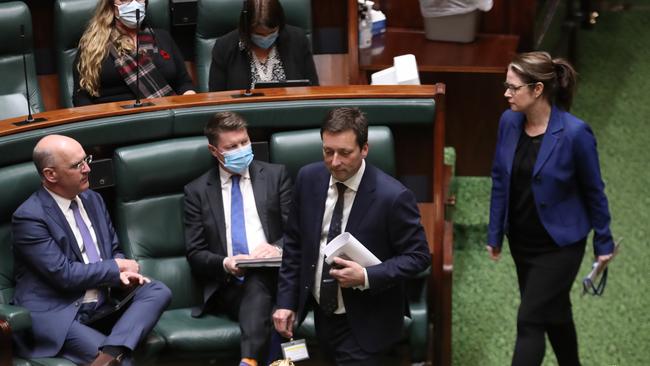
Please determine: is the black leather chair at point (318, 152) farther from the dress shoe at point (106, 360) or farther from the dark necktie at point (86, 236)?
the dress shoe at point (106, 360)

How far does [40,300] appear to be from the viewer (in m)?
2.86

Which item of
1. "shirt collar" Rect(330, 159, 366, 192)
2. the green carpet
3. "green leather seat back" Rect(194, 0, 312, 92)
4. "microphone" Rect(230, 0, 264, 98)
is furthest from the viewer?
"green leather seat back" Rect(194, 0, 312, 92)

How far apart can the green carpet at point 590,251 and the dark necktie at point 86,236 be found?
1.29 meters

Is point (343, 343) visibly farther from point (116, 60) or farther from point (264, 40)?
point (116, 60)

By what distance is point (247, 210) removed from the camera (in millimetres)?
3168

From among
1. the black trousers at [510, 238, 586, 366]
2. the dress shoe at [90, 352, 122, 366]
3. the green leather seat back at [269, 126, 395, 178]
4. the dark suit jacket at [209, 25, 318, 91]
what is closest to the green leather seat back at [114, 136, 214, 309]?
the green leather seat back at [269, 126, 395, 178]

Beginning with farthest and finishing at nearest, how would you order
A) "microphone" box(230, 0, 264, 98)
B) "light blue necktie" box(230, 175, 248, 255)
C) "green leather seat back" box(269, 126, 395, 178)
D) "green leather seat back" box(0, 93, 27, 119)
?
"green leather seat back" box(0, 93, 27, 119) < "microphone" box(230, 0, 264, 98) < "green leather seat back" box(269, 126, 395, 178) < "light blue necktie" box(230, 175, 248, 255)

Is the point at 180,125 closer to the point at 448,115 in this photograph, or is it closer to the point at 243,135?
the point at 243,135

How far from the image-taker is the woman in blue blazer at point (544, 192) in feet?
9.28

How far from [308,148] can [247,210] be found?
0.29 m

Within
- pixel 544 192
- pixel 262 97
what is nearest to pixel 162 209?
pixel 262 97

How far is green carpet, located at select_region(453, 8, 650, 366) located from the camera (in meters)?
3.58

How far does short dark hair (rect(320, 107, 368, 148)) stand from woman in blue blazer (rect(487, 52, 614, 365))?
49cm

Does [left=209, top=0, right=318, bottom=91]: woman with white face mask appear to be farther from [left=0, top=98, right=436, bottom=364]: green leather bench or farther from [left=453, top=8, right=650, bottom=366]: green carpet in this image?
[left=453, top=8, right=650, bottom=366]: green carpet
